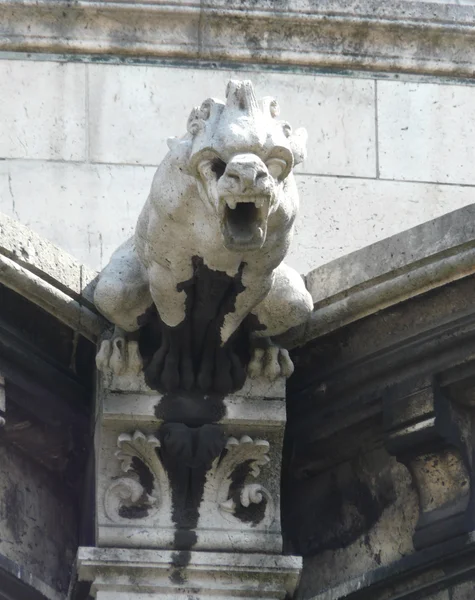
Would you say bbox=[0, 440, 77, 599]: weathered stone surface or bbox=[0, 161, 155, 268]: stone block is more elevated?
bbox=[0, 161, 155, 268]: stone block

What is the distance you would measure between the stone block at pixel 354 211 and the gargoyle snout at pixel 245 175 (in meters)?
1.87

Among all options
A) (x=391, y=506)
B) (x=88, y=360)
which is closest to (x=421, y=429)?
(x=391, y=506)

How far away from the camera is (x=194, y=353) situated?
9273 millimetres

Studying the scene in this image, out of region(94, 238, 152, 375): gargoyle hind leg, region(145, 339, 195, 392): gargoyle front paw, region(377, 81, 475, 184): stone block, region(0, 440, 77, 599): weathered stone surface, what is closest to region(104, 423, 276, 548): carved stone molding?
region(145, 339, 195, 392): gargoyle front paw

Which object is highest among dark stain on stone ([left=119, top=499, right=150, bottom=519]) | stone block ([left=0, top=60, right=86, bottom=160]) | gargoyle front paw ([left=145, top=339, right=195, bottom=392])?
stone block ([left=0, top=60, right=86, bottom=160])

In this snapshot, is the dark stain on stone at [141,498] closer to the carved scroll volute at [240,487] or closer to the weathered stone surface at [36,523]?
the carved scroll volute at [240,487]

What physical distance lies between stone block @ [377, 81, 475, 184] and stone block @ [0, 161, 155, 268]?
0.88 meters

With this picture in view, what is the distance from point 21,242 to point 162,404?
65 cm

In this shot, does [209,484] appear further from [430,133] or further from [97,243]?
[430,133]

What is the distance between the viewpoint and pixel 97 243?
405 inches

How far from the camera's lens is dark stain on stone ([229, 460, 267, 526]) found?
9.30 m

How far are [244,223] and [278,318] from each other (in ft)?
2.45

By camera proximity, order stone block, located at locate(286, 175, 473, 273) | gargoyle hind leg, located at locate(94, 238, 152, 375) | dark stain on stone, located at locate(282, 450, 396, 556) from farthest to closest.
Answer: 1. stone block, located at locate(286, 175, 473, 273)
2. dark stain on stone, located at locate(282, 450, 396, 556)
3. gargoyle hind leg, located at locate(94, 238, 152, 375)

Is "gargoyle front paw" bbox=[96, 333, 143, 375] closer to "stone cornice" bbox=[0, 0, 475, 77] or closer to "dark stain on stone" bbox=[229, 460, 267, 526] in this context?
"dark stain on stone" bbox=[229, 460, 267, 526]
